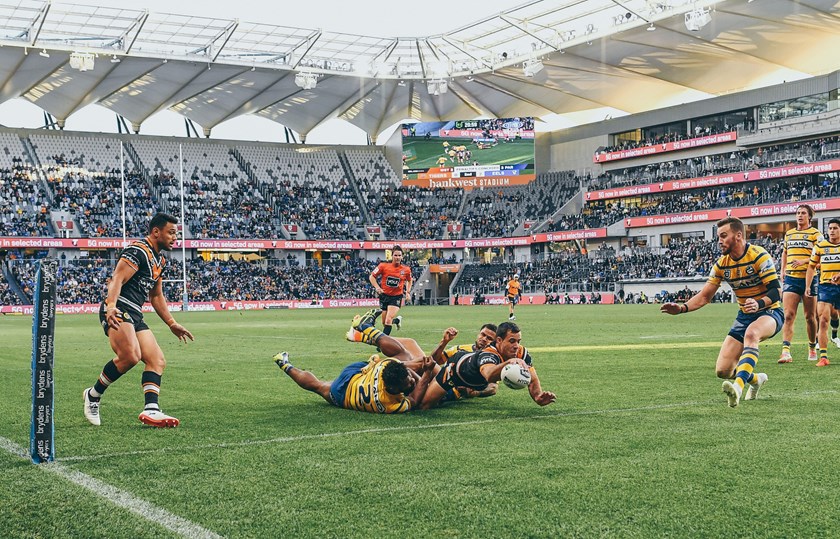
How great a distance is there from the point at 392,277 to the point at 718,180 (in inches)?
1884

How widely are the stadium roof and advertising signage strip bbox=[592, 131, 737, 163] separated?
12.1ft

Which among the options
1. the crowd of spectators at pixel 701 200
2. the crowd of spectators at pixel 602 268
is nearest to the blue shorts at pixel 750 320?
the crowd of spectators at pixel 602 268

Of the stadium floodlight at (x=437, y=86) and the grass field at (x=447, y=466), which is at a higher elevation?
the stadium floodlight at (x=437, y=86)

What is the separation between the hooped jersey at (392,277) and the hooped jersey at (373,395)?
37.1ft

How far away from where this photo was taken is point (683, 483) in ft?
16.7

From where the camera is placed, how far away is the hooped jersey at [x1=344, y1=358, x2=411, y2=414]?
8047 millimetres

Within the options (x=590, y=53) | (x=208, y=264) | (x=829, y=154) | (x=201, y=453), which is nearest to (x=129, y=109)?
(x=208, y=264)

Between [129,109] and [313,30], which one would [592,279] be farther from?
[129,109]

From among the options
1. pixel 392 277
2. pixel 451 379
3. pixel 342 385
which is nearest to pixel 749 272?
pixel 451 379

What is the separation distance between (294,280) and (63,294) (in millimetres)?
17232

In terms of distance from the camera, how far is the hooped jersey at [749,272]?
881cm

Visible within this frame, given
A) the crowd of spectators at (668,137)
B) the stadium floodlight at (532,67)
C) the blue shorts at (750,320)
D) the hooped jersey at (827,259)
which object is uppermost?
the stadium floodlight at (532,67)

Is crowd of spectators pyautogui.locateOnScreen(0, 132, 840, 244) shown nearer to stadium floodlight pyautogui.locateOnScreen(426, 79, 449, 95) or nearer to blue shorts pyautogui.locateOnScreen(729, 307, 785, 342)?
stadium floodlight pyautogui.locateOnScreen(426, 79, 449, 95)

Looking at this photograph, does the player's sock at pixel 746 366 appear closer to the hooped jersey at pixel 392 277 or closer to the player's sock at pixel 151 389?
the player's sock at pixel 151 389
